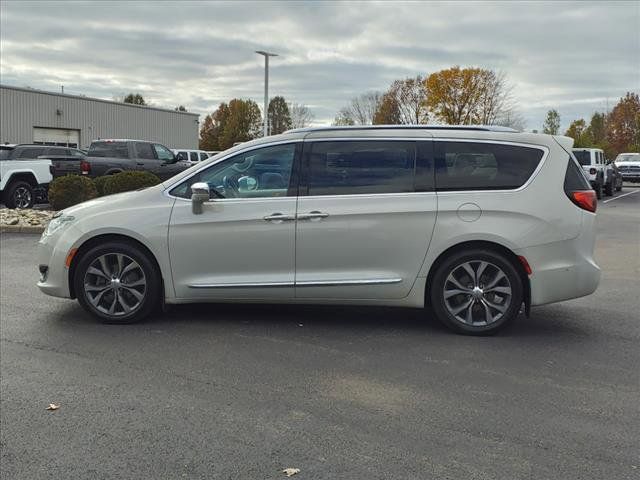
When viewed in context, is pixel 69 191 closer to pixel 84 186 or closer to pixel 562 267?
pixel 84 186

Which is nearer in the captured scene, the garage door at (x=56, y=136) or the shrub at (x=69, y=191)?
the shrub at (x=69, y=191)

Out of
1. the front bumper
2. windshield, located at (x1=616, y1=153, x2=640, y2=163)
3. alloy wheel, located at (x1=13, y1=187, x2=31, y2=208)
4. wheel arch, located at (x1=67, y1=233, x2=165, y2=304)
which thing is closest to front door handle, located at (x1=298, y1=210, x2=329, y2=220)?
wheel arch, located at (x1=67, y1=233, x2=165, y2=304)

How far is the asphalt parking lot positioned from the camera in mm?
3377

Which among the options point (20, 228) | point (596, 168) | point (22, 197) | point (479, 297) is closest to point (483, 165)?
point (479, 297)

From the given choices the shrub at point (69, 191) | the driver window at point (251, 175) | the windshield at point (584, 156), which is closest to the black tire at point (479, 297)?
the driver window at point (251, 175)

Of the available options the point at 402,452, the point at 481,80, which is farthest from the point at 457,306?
the point at 481,80

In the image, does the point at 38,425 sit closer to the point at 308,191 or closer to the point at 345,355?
the point at 345,355

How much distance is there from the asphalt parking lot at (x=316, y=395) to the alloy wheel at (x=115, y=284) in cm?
26

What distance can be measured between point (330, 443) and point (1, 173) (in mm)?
15972

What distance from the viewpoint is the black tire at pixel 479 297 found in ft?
18.2

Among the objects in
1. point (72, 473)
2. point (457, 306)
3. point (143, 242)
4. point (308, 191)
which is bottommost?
point (72, 473)

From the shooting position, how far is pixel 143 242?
5.80 meters

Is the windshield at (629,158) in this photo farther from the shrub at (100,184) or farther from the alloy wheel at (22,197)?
the alloy wheel at (22,197)

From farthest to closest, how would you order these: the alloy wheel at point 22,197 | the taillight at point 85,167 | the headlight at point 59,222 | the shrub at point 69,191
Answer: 1. the taillight at point 85,167
2. the alloy wheel at point 22,197
3. the shrub at point 69,191
4. the headlight at point 59,222
